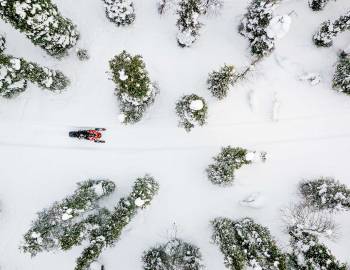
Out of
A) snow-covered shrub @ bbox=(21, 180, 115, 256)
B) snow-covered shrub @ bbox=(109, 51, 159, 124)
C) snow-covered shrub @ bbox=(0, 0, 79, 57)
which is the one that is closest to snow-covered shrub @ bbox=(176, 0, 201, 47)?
snow-covered shrub @ bbox=(109, 51, 159, 124)

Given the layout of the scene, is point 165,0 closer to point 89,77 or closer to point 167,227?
point 89,77

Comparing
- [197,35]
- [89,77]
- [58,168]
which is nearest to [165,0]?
[197,35]

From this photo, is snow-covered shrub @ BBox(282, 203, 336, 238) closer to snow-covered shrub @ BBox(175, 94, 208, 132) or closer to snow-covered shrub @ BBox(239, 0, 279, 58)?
snow-covered shrub @ BBox(175, 94, 208, 132)

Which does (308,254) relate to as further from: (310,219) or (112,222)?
(112,222)

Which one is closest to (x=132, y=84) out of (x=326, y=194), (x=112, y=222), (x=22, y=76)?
(x=22, y=76)

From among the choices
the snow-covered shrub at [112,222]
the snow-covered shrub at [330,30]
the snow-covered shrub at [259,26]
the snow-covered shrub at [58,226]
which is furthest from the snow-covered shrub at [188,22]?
the snow-covered shrub at [58,226]

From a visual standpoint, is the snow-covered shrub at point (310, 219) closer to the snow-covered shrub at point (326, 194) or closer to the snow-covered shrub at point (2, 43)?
the snow-covered shrub at point (326, 194)
